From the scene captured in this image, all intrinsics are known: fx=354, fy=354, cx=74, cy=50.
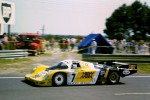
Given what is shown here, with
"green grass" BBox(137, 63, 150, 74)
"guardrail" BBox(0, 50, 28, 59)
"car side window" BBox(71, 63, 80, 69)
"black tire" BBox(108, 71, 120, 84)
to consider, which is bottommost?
"green grass" BBox(137, 63, 150, 74)

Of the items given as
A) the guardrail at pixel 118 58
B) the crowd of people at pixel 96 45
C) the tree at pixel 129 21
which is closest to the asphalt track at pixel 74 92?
the guardrail at pixel 118 58

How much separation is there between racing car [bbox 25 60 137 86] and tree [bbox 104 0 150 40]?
55.0 meters

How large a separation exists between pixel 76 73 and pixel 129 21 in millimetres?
60979

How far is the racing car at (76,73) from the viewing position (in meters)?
13.7

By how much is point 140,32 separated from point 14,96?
203 feet

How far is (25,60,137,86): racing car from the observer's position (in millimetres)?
13727

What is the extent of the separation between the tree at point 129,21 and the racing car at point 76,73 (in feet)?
180

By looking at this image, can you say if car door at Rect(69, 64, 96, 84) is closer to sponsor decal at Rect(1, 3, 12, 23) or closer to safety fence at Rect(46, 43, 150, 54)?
safety fence at Rect(46, 43, 150, 54)

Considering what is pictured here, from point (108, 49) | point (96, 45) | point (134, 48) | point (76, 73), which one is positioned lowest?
point (76, 73)

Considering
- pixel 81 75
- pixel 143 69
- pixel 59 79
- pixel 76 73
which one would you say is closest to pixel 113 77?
pixel 81 75

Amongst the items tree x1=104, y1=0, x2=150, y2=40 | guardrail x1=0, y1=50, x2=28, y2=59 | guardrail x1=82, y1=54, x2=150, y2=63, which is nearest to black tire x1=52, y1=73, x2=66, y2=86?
guardrail x1=82, y1=54, x2=150, y2=63

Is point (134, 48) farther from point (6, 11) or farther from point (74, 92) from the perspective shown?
point (74, 92)

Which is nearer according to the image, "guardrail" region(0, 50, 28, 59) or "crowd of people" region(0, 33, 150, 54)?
"guardrail" region(0, 50, 28, 59)

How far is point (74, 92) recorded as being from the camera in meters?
12.7
